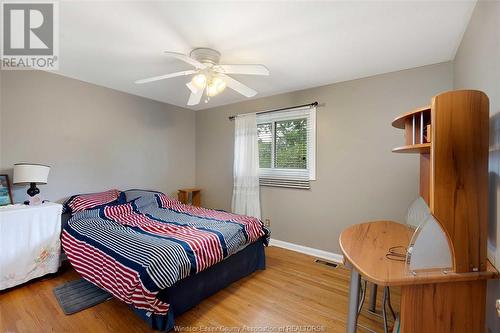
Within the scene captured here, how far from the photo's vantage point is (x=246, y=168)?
12.1 ft

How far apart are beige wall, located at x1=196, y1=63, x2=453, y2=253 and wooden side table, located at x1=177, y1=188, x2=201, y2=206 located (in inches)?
55.4

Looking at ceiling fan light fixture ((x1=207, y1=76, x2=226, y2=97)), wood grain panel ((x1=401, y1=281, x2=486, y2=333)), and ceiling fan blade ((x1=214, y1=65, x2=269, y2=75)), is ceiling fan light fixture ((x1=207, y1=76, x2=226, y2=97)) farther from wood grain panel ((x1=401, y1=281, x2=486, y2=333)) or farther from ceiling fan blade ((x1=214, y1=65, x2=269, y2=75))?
wood grain panel ((x1=401, y1=281, x2=486, y2=333))

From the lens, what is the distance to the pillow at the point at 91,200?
2721mm

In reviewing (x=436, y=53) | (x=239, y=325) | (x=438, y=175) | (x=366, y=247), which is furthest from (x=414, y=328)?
(x=436, y=53)

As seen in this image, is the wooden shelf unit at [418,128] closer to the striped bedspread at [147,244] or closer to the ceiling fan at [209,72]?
the ceiling fan at [209,72]

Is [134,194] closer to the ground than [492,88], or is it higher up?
closer to the ground

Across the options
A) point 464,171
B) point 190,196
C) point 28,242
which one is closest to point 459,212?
point 464,171

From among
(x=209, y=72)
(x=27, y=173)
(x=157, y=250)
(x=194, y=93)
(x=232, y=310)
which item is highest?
(x=209, y=72)

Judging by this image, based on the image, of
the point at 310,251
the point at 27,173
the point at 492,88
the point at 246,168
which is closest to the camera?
the point at 492,88

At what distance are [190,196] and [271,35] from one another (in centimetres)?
322

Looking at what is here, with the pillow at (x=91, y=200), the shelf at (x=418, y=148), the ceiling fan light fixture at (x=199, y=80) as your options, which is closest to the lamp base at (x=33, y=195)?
the pillow at (x=91, y=200)

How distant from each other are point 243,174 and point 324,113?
153cm

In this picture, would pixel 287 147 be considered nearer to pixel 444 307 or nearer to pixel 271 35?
pixel 271 35

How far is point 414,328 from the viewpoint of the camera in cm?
105
